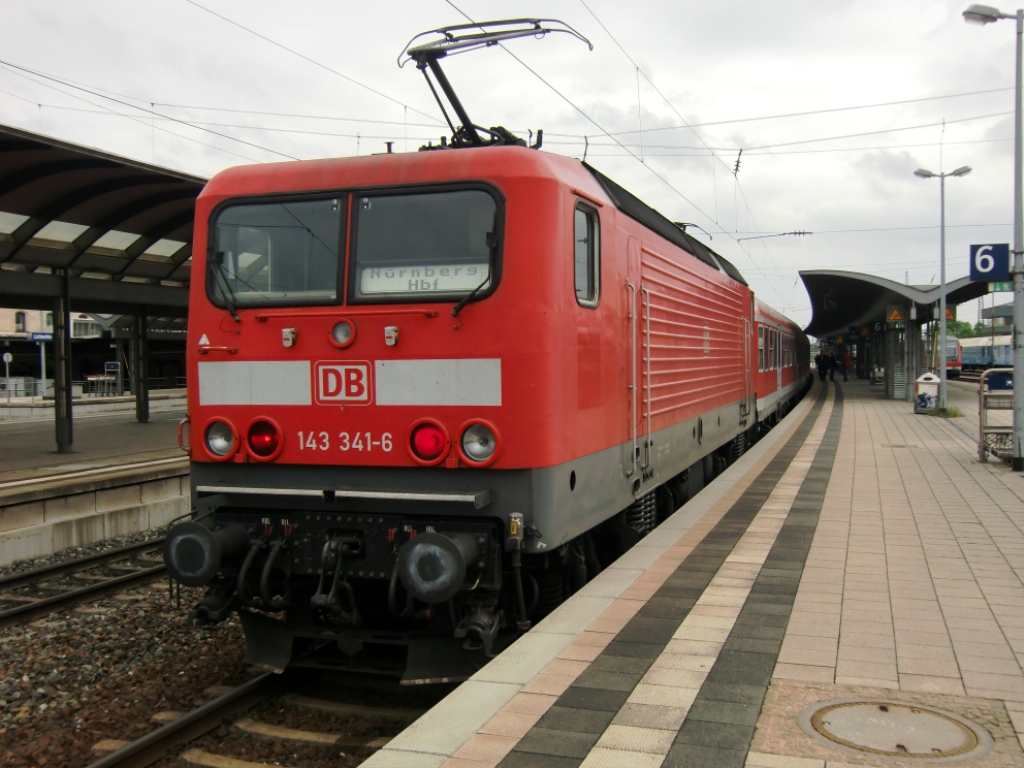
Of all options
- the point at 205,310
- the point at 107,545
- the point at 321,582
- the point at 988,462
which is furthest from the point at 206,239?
the point at 988,462

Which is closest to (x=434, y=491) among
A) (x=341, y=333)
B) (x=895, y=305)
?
(x=341, y=333)

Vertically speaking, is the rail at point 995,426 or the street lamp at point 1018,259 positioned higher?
the street lamp at point 1018,259

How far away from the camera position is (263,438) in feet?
17.5

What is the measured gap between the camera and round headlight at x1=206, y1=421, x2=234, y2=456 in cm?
539

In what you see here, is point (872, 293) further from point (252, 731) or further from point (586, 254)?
point (252, 731)

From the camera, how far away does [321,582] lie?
16.4 ft

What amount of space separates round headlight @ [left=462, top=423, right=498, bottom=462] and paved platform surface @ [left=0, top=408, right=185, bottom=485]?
8839 mm

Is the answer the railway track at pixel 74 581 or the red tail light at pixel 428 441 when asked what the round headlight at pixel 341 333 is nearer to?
the red tail light at pixel 428 441

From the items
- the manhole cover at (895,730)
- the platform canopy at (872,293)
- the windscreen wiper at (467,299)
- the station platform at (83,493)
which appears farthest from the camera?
the platform canopy at (872,293)

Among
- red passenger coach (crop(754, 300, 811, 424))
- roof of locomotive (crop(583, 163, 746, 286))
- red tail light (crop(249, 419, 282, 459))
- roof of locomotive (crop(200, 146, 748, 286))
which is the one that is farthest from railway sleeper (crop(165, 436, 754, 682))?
red passenger coach (crop(754, 300, 811, 424))

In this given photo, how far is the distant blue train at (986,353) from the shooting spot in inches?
2394

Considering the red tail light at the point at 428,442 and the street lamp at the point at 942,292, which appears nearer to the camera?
the red tail light at the point at 428,442

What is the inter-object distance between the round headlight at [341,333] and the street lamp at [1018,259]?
10.2m

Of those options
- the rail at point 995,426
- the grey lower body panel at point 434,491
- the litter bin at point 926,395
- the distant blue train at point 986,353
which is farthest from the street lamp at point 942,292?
the distant blue train at point 986,353
